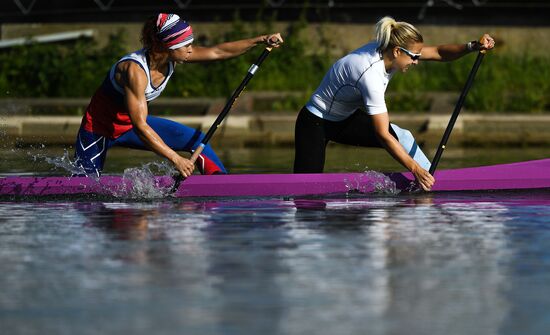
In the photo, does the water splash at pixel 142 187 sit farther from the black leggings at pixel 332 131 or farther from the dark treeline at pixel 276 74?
the dark treeline at pixel 276 74

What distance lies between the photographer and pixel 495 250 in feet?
28.6

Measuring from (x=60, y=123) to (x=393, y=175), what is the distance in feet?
29.6

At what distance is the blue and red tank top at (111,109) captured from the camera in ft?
37.6

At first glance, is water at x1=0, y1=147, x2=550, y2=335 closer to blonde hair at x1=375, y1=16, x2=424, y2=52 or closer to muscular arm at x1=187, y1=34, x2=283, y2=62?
muscular arm at x1=187, y1=34, x2=283, y2=62

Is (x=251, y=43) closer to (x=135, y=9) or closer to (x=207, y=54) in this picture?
(x=207, y=54)

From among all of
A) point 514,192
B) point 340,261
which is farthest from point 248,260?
point 514,192

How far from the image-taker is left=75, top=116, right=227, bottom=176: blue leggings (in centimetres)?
1167

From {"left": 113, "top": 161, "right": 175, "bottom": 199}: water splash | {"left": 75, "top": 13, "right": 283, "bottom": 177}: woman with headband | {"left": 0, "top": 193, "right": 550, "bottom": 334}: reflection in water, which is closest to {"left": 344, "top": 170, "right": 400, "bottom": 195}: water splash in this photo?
{"left": 0, "top": 193, "right": 550, "bottom": 334}: reflection in water

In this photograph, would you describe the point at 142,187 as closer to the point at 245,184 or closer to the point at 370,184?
the point at 245,184

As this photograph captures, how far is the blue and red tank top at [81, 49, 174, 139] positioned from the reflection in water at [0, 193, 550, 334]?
0.57 meters

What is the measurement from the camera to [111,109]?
11547 millimetres

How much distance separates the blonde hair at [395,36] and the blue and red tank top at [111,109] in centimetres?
155

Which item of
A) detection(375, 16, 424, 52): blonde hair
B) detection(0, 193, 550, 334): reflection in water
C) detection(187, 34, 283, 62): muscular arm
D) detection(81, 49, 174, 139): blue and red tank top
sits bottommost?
detection(0, 193, 550, 334): reflection in water

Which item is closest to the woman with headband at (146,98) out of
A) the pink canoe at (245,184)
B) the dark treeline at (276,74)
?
the pink canoe at (245,184)
